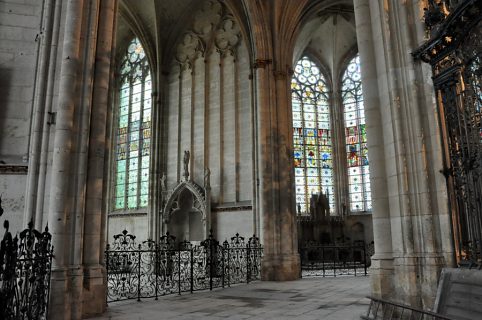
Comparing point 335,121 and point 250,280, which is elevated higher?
point 335,121

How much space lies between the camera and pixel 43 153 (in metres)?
7.62

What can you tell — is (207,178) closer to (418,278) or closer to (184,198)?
(184,198)

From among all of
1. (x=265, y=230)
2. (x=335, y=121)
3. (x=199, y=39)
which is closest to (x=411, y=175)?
(x=265, y=230)

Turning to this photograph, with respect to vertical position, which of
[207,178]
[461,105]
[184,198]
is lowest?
[461,105]

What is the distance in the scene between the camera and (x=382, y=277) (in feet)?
20.3

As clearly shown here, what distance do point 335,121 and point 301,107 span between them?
2143mm

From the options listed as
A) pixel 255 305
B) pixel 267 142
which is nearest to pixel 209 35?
pixel 267 142

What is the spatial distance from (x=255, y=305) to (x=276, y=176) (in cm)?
719

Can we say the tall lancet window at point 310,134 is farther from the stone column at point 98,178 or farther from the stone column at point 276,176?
the stone column at point 98,178

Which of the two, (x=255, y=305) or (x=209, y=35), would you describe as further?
(x=209, y=35)

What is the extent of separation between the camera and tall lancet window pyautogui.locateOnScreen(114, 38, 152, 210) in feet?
68.3

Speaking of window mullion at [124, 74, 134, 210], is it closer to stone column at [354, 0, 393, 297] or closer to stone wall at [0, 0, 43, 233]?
stone wall at [0, 0, 43, 233]

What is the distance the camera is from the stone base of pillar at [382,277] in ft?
20.1

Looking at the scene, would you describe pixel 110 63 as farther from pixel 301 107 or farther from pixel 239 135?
pixel 301 107
